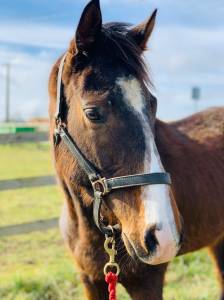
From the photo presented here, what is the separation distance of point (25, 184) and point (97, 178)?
11.9ft

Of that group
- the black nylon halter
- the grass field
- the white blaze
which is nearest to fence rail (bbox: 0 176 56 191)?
the grass field

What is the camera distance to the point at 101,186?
93.0 inches

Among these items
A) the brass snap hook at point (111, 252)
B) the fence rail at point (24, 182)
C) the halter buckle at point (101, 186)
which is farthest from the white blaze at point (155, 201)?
the fence rail at point (24, 182)

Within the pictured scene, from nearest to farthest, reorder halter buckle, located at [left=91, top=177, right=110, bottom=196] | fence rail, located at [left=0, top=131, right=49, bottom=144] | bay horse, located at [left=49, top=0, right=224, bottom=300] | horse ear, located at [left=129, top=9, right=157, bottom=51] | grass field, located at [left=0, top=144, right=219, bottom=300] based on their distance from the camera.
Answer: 1. bay horse, located at [left=49, top=0, right=224, bottom=300]
2. halter buckle, located at [left=91, top=177, right=110, bottom=196]
3. horse ear, located at [left=129, top=9, right=157, bottom=51]
4. grass field, located at [left=0, top=144, right=219, bottom=300]
5. fence rail, located at [left=0, top=131, right=49, bottom=144]

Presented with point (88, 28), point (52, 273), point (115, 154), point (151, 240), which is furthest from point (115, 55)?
point (52, 273)

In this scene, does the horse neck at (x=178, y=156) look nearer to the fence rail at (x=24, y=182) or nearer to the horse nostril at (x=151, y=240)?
the horse nostril at (x=151, y=240)

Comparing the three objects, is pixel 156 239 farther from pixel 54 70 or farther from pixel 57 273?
pixel 57 273

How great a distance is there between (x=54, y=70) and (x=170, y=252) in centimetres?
131

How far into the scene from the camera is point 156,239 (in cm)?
210

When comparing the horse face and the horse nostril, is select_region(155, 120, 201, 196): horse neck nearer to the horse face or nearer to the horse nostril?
the horse face

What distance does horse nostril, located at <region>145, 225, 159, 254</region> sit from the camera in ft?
6.88

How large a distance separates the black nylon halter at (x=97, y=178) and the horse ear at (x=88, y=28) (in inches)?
8.8

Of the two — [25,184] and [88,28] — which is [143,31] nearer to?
[88,28]

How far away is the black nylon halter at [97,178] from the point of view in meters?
2.19
